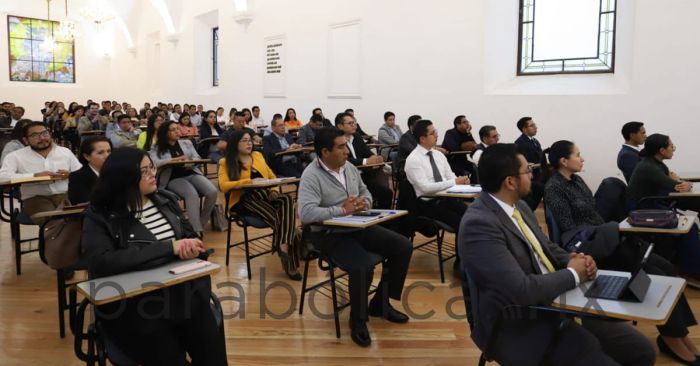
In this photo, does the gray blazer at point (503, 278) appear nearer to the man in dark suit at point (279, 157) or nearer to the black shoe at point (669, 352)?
the black shoe at point (669, 352)

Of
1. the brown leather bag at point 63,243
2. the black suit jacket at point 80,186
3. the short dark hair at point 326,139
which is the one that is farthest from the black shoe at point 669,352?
the black suit jacket at point 80,186

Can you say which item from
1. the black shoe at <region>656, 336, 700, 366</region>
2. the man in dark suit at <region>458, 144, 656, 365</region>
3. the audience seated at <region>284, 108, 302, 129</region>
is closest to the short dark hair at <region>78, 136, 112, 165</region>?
the man in dark suit at <region>458, 144, 656, 365</region>

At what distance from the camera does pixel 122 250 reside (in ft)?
7.29

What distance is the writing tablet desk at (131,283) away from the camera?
1948 mm

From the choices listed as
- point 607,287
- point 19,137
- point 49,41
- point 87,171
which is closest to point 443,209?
point 607,287

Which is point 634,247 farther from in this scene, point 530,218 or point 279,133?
point 279,133

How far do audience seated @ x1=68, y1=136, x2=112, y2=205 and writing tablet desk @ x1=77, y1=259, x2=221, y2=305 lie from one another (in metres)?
1.65

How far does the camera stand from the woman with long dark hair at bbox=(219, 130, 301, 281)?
4.37 metres

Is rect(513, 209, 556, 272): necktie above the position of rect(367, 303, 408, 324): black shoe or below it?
above

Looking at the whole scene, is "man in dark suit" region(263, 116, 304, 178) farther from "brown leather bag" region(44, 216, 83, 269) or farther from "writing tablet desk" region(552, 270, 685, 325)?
"writing tablet desk" region(552, 270, 685, 325)

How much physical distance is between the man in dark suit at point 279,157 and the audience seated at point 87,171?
125 inches

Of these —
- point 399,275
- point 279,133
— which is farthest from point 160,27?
point 399,275

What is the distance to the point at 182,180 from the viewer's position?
216 inches

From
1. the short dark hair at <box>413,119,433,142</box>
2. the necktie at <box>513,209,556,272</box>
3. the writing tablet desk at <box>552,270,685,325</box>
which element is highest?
the short dark hair at <box>413,119,433,142</box>
